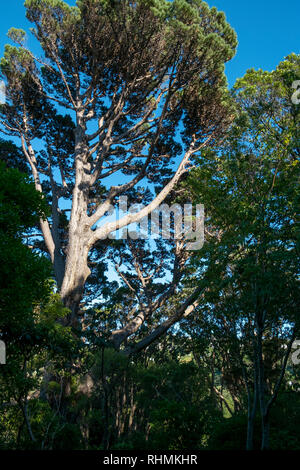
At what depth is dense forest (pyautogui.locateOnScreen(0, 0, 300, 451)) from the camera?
5.61m

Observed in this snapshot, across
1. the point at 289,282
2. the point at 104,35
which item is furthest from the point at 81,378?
the point at 104,35

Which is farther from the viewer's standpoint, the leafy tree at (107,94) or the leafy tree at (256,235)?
the leafy tree at (107,94)

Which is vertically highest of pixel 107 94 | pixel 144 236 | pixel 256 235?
pixel 107 94

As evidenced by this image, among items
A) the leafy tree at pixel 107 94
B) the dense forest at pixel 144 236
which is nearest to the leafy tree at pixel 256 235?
the dense forest at pixel 144 236

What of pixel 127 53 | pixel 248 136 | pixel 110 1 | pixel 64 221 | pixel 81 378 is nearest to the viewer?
pixel 248 136

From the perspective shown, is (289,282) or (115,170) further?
(115,170)

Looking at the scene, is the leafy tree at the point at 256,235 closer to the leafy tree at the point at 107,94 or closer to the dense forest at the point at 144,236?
the dense forest at the point at 144,236

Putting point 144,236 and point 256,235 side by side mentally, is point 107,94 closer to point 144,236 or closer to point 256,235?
point 144,236

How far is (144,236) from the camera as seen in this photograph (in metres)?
15.5

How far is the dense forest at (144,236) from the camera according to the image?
5.61m

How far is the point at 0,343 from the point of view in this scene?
5.00m

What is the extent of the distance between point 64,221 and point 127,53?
25.9ft

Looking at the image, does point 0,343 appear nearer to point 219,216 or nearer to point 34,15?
point 219,216

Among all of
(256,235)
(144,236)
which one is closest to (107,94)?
(144,236)
